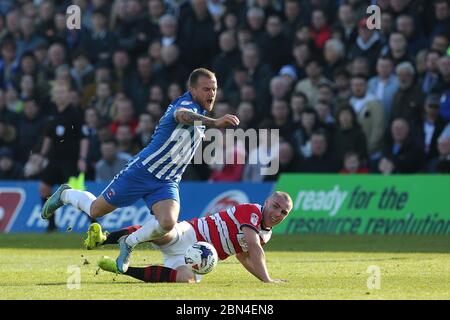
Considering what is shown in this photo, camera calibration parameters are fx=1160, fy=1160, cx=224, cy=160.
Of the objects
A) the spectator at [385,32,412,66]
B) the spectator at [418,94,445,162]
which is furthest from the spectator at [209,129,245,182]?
the spectator at [418,94,445,162]

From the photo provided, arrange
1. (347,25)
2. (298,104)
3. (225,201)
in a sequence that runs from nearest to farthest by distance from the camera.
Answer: (225,201) → (298,104) → (347,25)

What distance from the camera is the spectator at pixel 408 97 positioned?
20438 millimetres

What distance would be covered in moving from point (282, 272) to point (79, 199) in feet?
8.12

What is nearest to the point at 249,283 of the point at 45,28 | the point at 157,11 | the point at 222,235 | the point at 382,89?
the point at 222,235

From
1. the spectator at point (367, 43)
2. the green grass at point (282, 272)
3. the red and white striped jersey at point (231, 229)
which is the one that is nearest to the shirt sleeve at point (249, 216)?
the red and white striped jersey at point (231, 229)

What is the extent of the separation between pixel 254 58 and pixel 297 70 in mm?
869

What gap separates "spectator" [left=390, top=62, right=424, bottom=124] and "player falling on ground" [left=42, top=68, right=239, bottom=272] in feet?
28.3

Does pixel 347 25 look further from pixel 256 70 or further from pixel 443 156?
pixel 443 156

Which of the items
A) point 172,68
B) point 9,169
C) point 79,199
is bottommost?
point 9,169

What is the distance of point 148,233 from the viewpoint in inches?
472

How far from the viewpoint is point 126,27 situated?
25031mm

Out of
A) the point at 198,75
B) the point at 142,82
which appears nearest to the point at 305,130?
the point at 142,82

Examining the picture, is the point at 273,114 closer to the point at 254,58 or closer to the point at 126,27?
the point at 254,58

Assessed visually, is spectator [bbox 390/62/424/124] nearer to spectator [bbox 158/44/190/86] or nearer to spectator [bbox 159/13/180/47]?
spectator [bbox 158/44/190/86]
